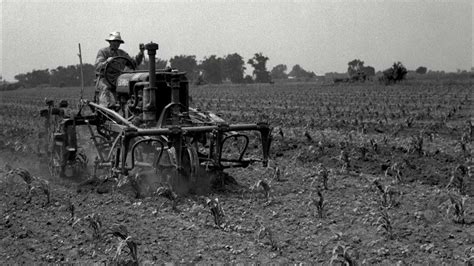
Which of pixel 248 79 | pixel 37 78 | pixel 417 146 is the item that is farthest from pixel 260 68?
pixel 417 146

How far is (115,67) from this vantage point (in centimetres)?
1034

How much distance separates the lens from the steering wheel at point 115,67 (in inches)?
403

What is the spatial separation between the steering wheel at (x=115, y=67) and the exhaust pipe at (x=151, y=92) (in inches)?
66.0

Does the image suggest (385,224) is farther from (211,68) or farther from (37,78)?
(37,78)

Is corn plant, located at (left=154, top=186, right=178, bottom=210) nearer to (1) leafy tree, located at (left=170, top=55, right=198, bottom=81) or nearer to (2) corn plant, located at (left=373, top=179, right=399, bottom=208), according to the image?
(2) corn plant, located at (left=373, top=179, right=399, bottom=208)

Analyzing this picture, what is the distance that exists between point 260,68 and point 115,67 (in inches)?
2779

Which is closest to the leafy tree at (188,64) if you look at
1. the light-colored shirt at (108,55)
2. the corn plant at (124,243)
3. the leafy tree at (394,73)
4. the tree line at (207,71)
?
the tree line at (207,71)

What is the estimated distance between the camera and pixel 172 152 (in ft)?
26.8

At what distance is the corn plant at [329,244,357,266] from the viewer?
4836 mm

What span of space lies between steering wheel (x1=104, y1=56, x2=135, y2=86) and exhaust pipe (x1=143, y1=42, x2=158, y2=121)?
1677 mm

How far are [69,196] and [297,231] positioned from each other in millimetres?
3850

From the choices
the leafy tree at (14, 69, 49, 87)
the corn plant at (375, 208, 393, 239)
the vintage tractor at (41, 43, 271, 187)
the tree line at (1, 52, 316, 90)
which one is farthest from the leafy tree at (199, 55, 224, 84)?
the corn plant at (375, 208, 393, 239)

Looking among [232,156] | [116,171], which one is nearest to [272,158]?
[232,156]

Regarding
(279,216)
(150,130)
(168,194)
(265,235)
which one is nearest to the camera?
(265,235)
